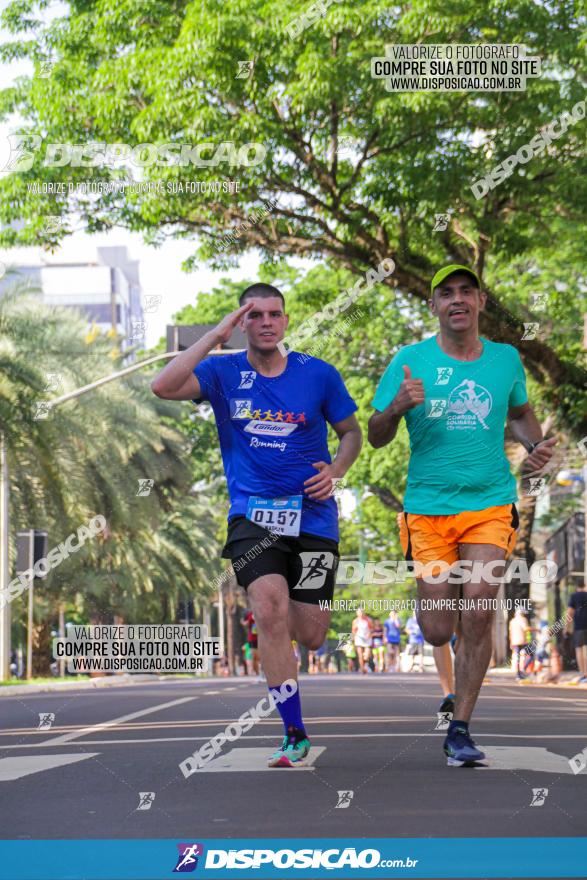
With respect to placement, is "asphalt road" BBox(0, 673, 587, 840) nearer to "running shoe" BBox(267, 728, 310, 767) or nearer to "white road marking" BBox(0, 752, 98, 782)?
"white road marking" BBox(0, 752, 98, 782)

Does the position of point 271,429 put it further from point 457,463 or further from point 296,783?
point 296,783

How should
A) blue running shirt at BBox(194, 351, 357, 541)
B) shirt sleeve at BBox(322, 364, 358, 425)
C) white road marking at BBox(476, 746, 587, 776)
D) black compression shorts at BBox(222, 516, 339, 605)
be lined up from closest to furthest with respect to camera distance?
white road marking at BBox(476, 746, 587, 776) < black compression shorts at BBox(222, 516, 339, 605) < blue running shirt at BBox(194, 351, 357, 541) < shirt sleeve at BBox(322, 364, 358, 425)

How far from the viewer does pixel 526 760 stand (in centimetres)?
730

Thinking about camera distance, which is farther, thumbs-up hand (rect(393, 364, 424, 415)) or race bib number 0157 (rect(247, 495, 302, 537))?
race bib number 0157 (rect(247, 495, 302, 537))

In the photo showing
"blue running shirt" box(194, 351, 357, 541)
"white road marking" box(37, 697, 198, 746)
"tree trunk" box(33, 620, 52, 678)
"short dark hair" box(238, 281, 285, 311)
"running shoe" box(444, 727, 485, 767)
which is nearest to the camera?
"running shoe" box(444, 727, 485, 767)

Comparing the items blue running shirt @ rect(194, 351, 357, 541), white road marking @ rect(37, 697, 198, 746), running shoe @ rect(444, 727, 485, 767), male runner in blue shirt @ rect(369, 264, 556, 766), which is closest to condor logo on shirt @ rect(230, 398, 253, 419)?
blue running shirt @ rect(194, 351, 357, 541)

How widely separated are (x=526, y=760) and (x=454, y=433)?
1454 mm

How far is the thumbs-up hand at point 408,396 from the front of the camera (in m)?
7.10

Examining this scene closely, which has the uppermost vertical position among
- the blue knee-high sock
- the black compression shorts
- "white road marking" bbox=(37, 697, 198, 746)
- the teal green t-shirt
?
the teal green t-shirt

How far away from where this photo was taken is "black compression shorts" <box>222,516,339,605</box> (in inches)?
283

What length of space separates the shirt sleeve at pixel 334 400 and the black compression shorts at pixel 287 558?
0.59m

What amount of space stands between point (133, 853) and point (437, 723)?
6.33 meters

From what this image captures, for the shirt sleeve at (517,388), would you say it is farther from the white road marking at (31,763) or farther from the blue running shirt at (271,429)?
the white road marking at (31,763)

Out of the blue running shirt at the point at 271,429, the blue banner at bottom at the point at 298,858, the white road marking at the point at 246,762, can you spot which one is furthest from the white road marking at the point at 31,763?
the blue banner at bottom at the point at 298,858
